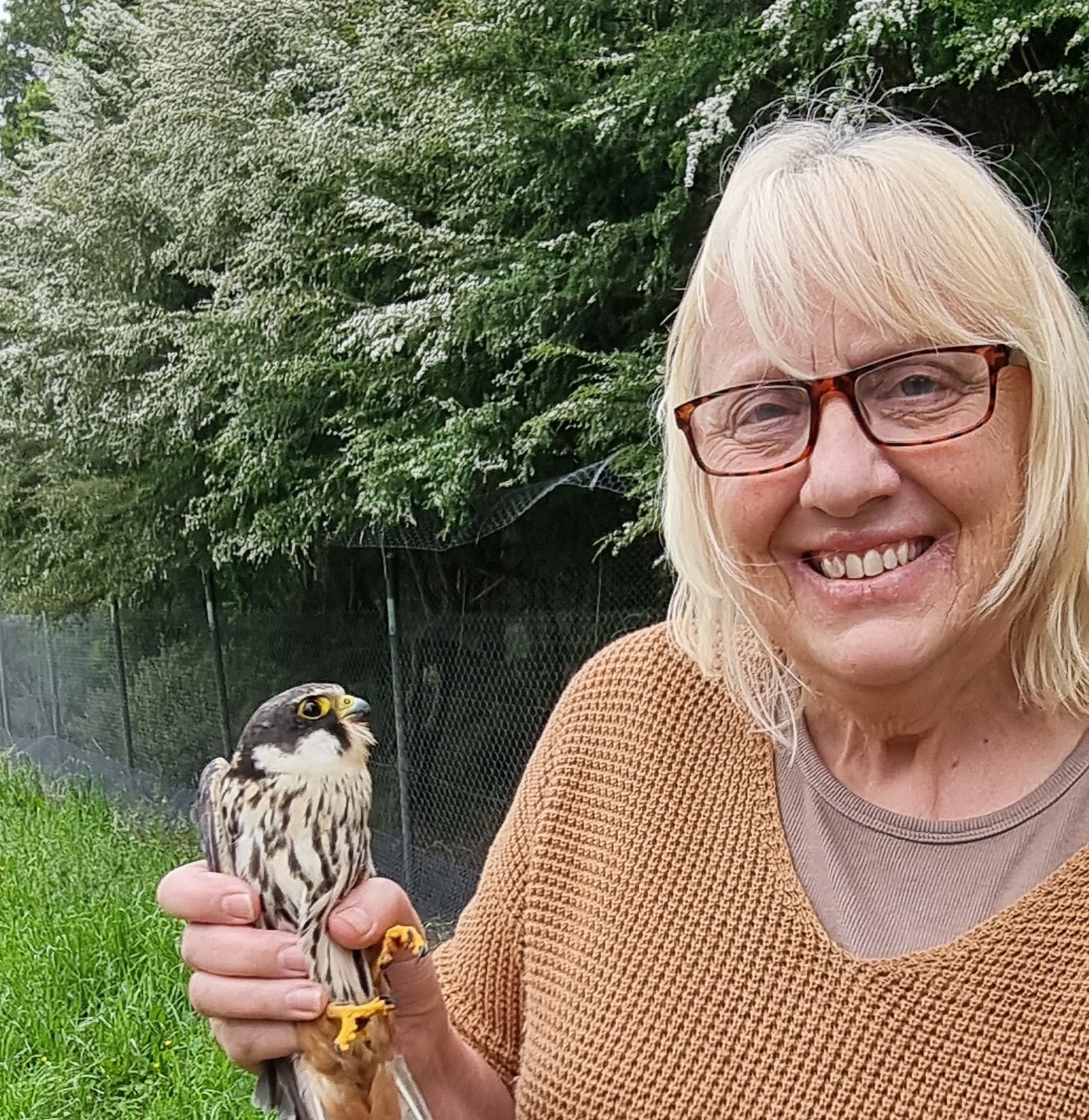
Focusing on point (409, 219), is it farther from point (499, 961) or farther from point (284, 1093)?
point (284, 1093)

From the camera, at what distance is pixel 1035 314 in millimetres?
1424

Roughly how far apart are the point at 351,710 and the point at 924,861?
0.71m

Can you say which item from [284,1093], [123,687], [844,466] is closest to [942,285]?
[844,466]

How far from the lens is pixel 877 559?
1.44 meters

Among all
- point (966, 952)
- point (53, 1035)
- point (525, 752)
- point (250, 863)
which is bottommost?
point (53, 1035)

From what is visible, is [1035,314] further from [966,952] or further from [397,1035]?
[397,1035]

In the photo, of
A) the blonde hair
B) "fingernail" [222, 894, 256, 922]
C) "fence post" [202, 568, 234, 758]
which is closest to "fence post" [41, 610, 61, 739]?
"fence post" [202, 568, 234, 758]

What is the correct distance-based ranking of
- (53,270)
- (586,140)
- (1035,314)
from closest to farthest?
(1035,314)
(586,140)
(53,270)

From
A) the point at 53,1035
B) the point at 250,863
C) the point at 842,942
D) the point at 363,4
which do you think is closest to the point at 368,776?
the point at 250,863

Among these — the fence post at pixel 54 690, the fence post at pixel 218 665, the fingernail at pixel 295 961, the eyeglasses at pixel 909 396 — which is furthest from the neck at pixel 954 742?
the fence post at pixel 54 690

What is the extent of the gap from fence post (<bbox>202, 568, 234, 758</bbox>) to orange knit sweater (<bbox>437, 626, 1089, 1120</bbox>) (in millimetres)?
5769

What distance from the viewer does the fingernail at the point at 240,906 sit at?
130cm

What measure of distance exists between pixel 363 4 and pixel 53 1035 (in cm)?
408

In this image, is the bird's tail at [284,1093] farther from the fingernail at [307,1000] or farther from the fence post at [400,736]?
the fence post at [400,736]
